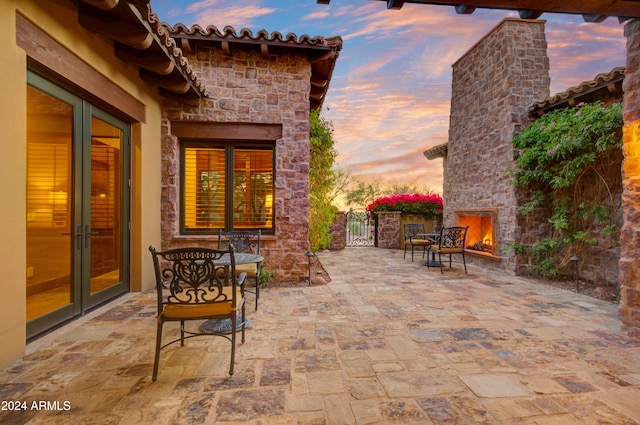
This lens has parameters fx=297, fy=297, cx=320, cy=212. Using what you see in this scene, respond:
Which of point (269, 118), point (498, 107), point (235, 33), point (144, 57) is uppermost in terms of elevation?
point (235, 33)

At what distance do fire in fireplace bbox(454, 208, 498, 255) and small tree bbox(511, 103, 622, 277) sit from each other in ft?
3.17

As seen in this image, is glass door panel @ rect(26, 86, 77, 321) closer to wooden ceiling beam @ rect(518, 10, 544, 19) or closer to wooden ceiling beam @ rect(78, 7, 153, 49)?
wooden ceiling beam @ rect(78, 7, 153, 49)

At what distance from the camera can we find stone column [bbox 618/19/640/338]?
3.05 m

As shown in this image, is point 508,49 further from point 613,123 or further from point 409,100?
point 409,100

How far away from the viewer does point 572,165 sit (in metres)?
5.25

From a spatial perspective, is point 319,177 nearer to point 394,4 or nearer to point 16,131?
→ point 394,4

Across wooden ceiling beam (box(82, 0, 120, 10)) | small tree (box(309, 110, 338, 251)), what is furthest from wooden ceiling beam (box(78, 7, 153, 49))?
small tree (box(309, 110, 338, 251))

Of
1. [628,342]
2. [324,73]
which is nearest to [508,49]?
[324,73]

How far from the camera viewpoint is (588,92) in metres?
5.02

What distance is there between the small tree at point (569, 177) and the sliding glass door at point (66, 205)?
7223 millimetres

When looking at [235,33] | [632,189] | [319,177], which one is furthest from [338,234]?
[632,189]

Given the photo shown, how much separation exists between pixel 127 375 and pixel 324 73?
5606 mm

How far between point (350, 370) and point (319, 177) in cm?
463

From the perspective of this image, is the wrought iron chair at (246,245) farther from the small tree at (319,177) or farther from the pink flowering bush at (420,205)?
the pink flowering bush at (420,205)
